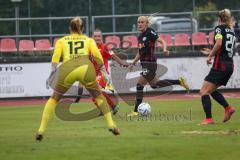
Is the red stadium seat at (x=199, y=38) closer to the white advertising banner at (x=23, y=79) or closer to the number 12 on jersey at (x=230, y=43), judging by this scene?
the white advertising banner at (x=23, y=79)

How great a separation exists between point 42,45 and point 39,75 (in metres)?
2.03

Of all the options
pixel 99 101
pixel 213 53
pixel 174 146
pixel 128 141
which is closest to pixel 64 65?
pixel 99 101

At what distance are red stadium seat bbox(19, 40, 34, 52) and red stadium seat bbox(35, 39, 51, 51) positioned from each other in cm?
20

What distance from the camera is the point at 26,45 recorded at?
27312mm

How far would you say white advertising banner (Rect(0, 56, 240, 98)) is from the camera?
83.9 feet

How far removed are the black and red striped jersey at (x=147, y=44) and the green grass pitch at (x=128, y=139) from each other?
1.39 meters

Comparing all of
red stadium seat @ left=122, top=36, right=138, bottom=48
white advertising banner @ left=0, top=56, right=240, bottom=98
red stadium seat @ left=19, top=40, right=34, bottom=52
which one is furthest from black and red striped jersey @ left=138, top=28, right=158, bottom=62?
red stadium seat @ left=19, top=40, right=34, bottom=52

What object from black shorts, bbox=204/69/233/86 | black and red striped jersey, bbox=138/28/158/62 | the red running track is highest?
black and red striped jersey, bbox=138/28/158/62

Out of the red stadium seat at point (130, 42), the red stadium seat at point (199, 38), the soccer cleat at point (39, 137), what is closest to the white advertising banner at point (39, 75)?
the red stadium seat at point (199, 38)

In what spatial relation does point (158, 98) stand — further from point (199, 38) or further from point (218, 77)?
point (218, 77)

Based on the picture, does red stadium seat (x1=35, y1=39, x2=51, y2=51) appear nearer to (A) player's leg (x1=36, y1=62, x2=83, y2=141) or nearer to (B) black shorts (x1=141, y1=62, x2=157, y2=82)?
(B) black shorts (x1=141, y1=62, x2=157, y2=82)

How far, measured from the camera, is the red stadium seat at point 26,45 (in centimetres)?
2703

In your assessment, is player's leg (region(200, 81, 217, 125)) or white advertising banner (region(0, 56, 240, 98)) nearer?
player's leg (region(200, 81, 217, 125))

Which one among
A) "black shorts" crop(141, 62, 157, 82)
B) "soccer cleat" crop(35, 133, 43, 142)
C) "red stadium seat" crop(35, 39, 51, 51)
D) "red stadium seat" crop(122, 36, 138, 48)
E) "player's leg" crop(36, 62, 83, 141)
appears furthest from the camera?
"red stadium seat" crop(122, 36, 138, 48)
